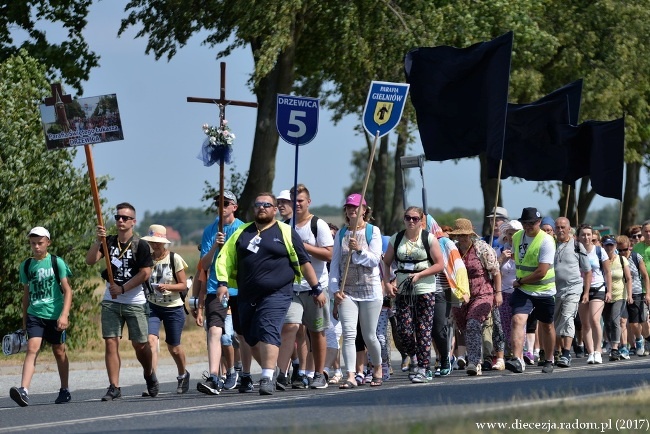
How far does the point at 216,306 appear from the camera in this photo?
15281 millimetres

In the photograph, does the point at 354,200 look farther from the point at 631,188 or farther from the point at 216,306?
the point at 631,188

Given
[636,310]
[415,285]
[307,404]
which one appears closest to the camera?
[307,404]

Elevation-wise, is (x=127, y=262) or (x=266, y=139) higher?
(x=266, y=139)

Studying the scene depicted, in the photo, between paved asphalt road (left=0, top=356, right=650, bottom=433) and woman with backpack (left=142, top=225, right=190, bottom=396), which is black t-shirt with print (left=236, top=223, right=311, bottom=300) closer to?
paved asphalt road (left=0, top=356, right=650, bottom=433)

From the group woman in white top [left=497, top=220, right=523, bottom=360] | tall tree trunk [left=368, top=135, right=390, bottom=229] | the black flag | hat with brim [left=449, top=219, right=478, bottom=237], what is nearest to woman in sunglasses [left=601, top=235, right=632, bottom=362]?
woman in white top [left=497, top=220, right=523, bottom=360]

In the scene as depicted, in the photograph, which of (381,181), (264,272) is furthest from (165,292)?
(381,181)

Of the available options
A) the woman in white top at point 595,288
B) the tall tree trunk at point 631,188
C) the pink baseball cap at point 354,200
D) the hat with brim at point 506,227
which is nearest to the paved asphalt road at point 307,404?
the pink baseball cap at point 354,200

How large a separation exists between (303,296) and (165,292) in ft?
4.54

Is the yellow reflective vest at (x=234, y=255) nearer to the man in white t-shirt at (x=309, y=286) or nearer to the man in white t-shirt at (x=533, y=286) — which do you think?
the man in white t-shirt at (x=309, y=286)

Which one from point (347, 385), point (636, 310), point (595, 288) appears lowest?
point (347, 385)

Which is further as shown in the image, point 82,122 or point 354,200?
point 354,200

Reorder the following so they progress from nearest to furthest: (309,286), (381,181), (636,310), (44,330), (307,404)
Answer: (307,404) < (44,330) < (309,286) < (636,310) < (381,181)

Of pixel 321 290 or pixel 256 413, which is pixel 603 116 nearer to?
pixel 321 290

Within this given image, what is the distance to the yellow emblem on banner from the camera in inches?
659
